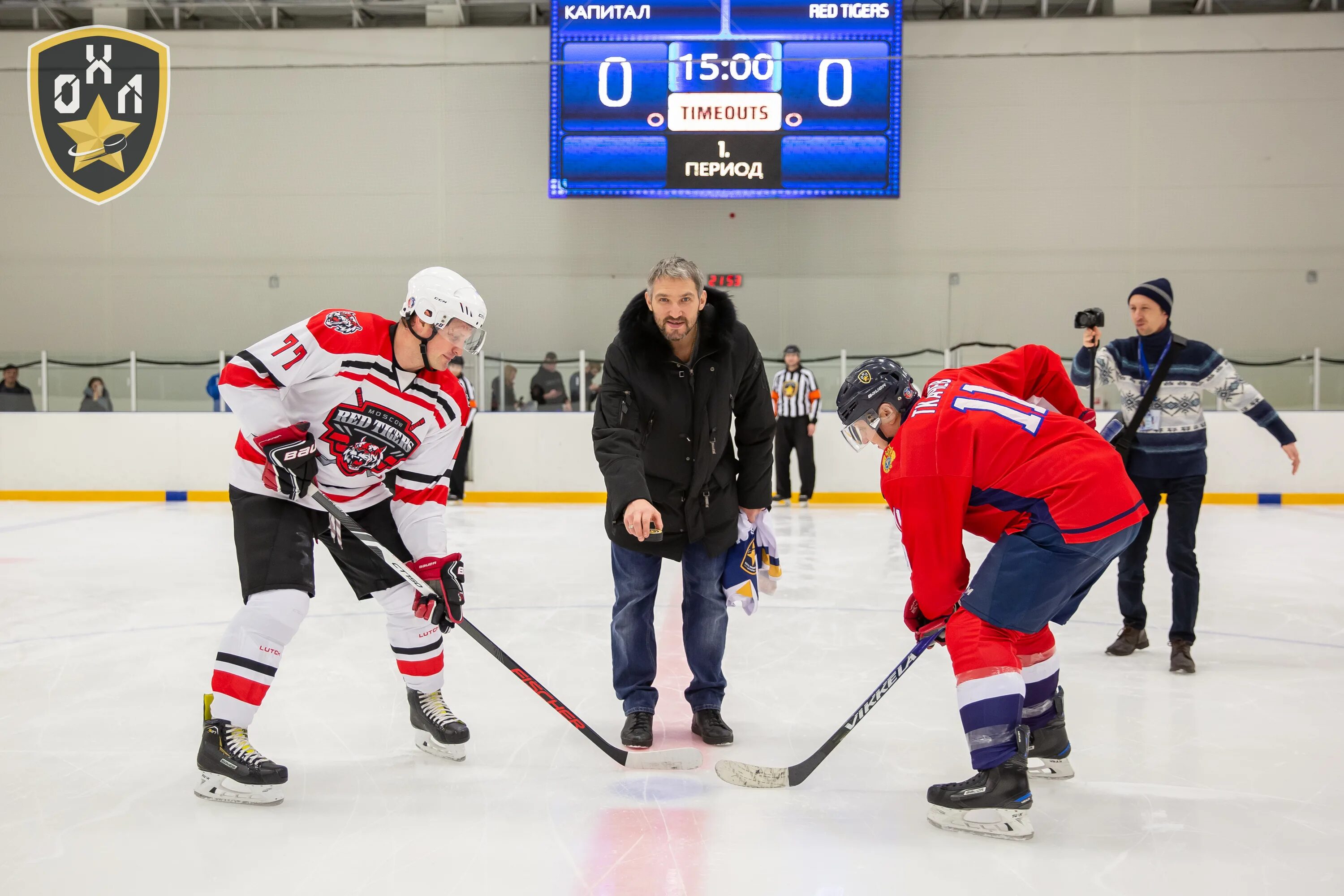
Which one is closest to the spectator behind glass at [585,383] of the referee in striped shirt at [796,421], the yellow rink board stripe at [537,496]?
the yellow rink board stripe at [537,496]

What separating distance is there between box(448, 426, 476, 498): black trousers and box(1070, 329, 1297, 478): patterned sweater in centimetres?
574

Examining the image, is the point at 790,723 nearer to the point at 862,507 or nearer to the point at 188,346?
the point at 862,507

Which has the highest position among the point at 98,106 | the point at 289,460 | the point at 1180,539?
the point at 98,106

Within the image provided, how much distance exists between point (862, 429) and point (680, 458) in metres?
0.56

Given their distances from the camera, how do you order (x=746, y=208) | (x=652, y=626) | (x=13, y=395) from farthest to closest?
(x=746, y=208) < (x=13, y=395) < (x=652, y=626)

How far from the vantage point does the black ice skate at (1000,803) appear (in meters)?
1.99


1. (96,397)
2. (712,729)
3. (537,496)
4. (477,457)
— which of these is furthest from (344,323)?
(96,397)

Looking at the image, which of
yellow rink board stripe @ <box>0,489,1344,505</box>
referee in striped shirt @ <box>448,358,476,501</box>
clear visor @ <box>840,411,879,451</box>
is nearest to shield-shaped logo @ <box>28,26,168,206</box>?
yellow rink board stripe @ <box>0,489,1344,505</box>

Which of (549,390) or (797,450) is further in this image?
(549,390)

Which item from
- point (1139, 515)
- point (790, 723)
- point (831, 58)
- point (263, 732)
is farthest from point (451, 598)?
point (831, 58)

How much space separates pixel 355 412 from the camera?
2309mm

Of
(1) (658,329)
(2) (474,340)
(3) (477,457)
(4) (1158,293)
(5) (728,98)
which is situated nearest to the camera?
(2) (474,340)

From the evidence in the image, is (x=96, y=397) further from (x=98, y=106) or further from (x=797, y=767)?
(x=797, y=767)

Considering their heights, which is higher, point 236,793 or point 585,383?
point 585,383
